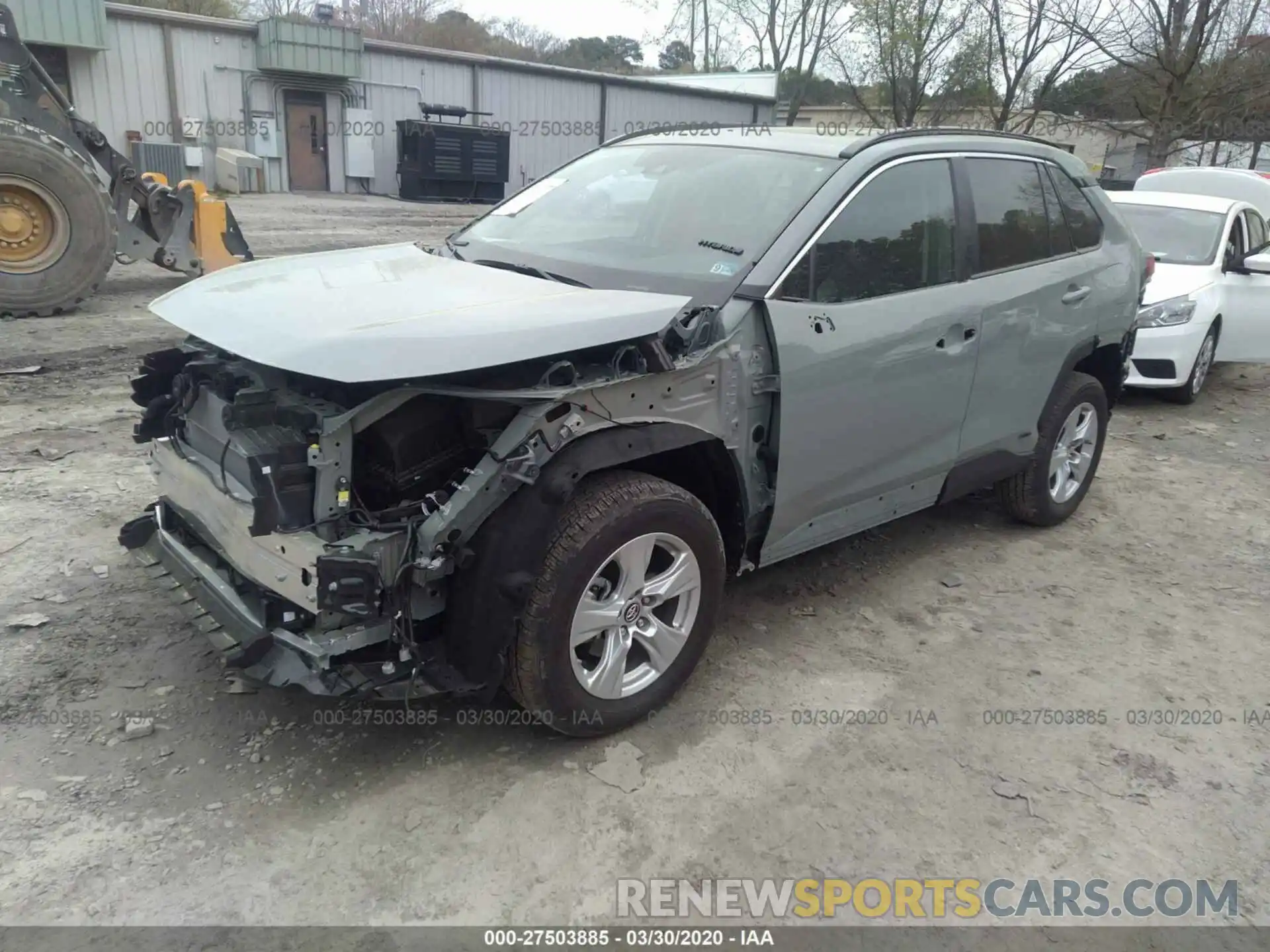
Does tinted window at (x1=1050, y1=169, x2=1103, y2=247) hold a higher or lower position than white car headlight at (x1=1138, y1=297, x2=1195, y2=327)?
higher

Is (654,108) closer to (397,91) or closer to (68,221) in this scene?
(397,91)

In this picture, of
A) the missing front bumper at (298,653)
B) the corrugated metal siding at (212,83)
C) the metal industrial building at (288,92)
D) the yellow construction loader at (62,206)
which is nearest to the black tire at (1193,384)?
the missing front bumper at (298,653)

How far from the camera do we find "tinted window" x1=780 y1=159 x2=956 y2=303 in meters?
3.41

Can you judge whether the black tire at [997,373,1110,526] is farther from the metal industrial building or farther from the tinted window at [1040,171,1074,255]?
the metal industrial building

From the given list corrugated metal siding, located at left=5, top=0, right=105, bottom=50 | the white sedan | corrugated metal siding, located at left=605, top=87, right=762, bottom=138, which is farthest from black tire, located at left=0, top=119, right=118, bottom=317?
corrugated metal siding, located at left=605, top=87, right=762, bottom=138

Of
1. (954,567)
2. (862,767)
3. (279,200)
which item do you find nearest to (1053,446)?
(954,567)

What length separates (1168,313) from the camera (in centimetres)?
768

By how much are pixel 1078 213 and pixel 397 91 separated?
846 inches

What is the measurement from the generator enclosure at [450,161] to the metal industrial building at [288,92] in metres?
1.14

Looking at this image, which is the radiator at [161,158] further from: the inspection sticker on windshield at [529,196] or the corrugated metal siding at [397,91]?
the inspection sticker on windshield at [529,196]

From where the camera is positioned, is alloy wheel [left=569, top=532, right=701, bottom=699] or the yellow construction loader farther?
the yellow construction loader

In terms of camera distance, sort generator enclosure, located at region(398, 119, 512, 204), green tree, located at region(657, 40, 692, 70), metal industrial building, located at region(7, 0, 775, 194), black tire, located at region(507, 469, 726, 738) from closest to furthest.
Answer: black tire, located at region(507, 469, 726, 738) → metal industrial building, located at region(7, 0, 775, 194) → generator enclosure, located at region(398, 119, 512, 204) → green tree, located at region(657, 40, 692, 70)

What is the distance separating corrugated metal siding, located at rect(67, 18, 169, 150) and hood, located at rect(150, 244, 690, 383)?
61.2ft

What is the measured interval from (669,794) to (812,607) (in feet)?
→ 4.78
